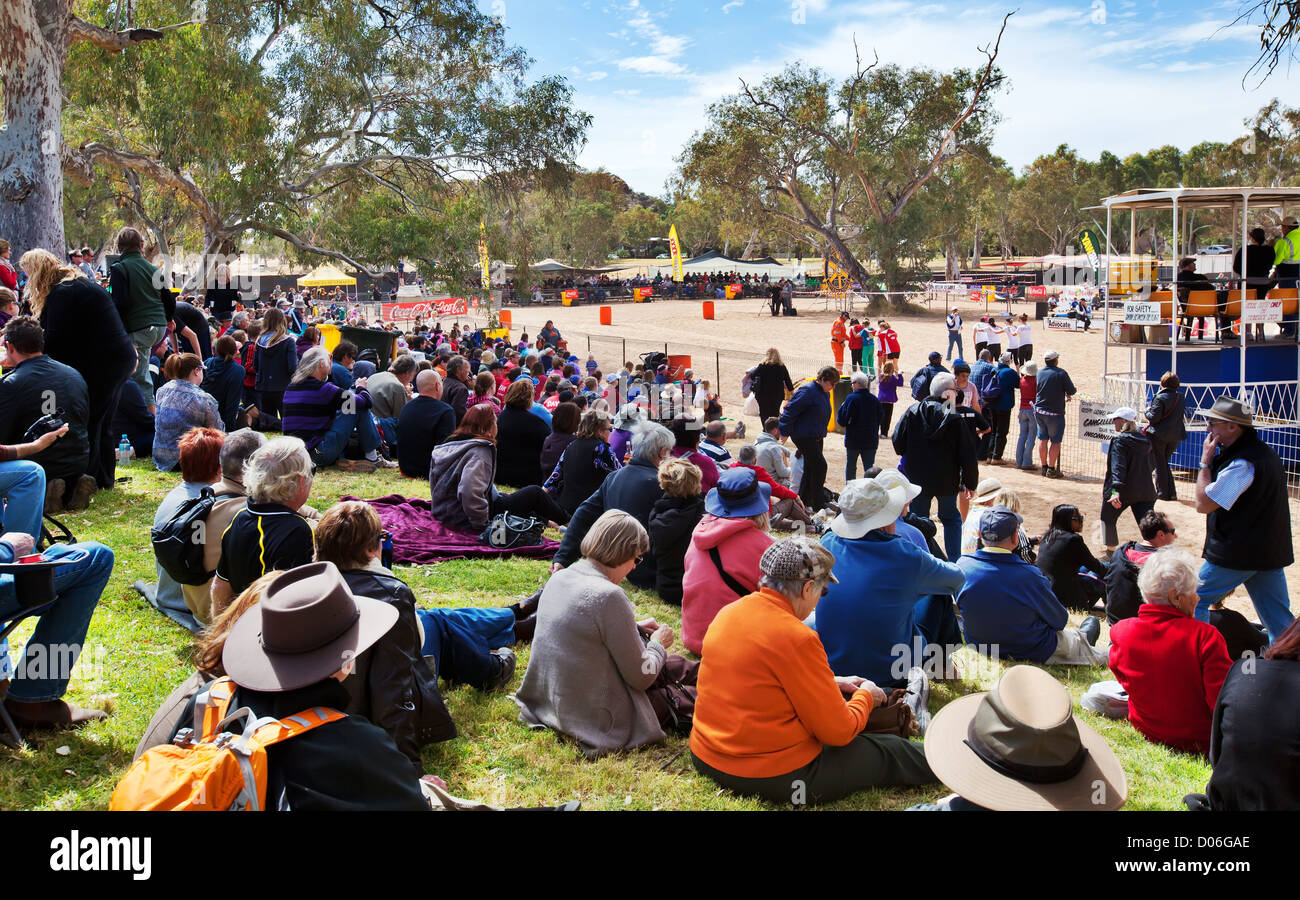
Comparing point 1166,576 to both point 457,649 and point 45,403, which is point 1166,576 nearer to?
point 457,649

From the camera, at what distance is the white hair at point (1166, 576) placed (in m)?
4.60

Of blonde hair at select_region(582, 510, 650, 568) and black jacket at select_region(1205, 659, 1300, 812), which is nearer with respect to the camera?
black jacket at select_region(1205, 659, 1300, 812)

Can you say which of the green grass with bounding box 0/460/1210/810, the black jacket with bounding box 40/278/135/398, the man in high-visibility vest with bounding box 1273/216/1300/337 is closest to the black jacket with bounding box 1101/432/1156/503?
the green grass with bounding box 0/460/1210/810

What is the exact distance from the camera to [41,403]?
21.4 feet

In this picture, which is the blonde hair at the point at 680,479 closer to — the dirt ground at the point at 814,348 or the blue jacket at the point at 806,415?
the dirt ground at the point at 814,348

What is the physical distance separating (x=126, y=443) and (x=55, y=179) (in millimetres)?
5013

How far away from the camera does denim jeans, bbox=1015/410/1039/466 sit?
13836 mm

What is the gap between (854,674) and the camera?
5.08 m

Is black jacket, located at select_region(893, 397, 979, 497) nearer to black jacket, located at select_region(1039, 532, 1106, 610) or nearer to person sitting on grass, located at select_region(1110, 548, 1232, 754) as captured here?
black jacket, located at select_region(1039, 532, 1106, 610)

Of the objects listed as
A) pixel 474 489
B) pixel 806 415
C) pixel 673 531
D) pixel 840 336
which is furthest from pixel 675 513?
pixel 840 336

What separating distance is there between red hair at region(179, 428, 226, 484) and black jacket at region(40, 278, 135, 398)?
10.1 feet
